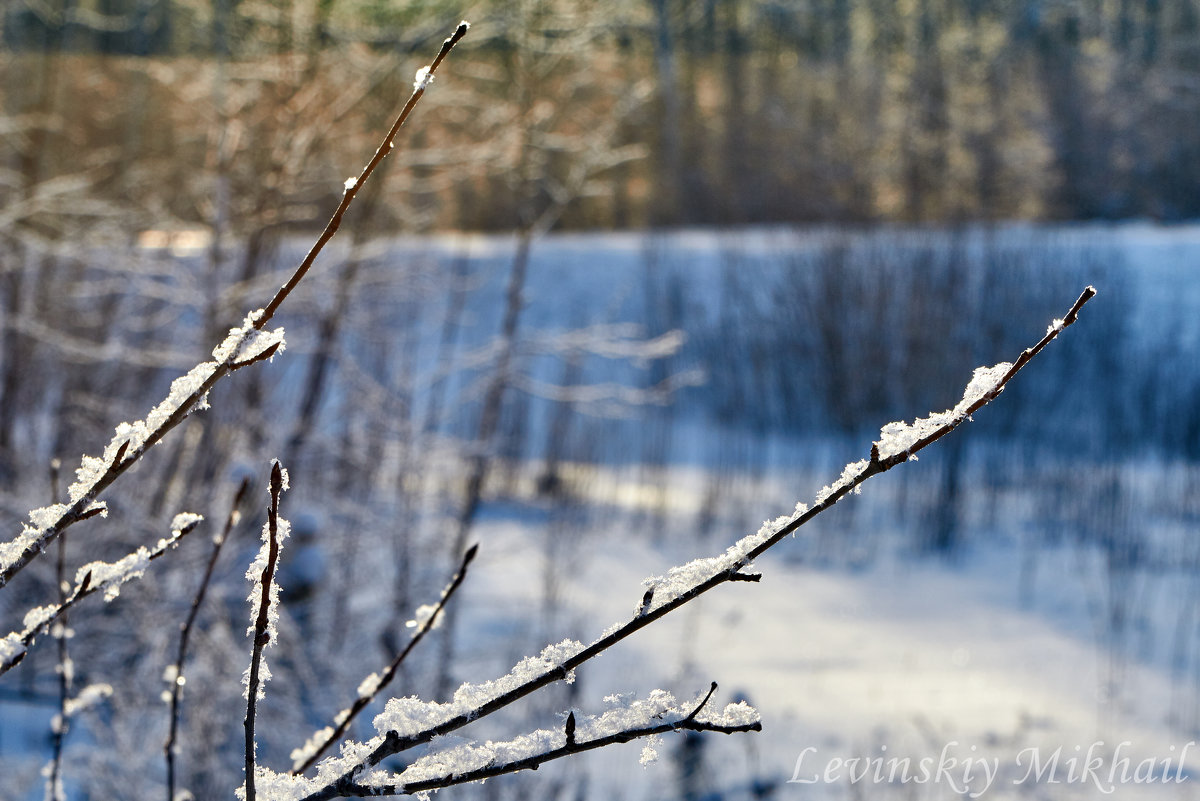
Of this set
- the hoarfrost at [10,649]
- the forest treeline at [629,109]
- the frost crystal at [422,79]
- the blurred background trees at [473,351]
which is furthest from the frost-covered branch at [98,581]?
the forest treeline at [629,109]

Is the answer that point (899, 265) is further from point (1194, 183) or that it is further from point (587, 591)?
point (1194, 183)

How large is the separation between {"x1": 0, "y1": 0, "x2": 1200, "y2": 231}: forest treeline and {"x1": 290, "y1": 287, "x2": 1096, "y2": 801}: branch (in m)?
3.77

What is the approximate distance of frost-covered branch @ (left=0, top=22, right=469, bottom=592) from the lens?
0.61 meters

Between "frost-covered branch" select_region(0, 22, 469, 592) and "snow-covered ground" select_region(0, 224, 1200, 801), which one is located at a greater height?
"frost-covered branch" select_region(0, 22, 469, 592)

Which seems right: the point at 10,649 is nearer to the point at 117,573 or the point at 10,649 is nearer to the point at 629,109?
the point at 117,573

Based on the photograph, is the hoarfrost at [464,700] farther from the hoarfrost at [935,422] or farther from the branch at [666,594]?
the hoarfrost at [935,422]

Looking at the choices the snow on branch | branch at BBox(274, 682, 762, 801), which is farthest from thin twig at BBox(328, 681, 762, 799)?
the snow on branch

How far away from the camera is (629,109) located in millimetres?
5207

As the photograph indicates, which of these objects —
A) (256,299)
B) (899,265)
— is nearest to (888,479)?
(899,265)

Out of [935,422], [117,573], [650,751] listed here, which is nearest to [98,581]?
[117,573]

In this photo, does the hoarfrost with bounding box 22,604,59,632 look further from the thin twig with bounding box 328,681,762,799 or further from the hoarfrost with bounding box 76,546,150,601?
the thin twig with bounding box 328,681,762,799

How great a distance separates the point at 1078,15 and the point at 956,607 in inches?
957

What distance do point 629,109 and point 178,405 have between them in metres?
4.85

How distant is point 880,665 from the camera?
14.6 feet
